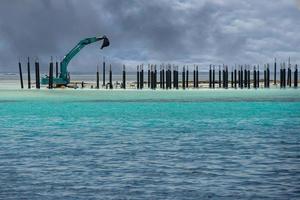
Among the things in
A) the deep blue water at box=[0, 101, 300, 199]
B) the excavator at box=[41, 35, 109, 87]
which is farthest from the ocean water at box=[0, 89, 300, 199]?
the excavator at box=[41, 35, 109, 87]

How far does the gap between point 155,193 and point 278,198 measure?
7.66 ft

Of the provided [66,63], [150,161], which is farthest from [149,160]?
[66,63]

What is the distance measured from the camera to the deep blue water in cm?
1500

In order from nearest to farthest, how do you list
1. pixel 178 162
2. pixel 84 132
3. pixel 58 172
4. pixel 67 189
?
pixel 67 189 < pixel 58 172 < pixel 178 162 < pixel 84 132

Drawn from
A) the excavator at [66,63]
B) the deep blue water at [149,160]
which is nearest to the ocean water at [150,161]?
the deep blue water at [149,160]

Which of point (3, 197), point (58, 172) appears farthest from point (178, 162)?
point (3, 197)

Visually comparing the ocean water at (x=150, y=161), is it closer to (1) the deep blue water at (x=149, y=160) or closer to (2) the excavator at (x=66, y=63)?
(1) the deep blue water at (x=149, y=160)

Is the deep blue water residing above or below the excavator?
below

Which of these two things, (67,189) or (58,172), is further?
(58,172)

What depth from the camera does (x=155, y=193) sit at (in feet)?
48.2

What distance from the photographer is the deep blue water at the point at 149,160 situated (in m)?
15.0

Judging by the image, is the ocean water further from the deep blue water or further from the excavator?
the excavator

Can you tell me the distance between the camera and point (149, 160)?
19.9m

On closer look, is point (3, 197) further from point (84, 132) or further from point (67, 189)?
point (84, 132)
